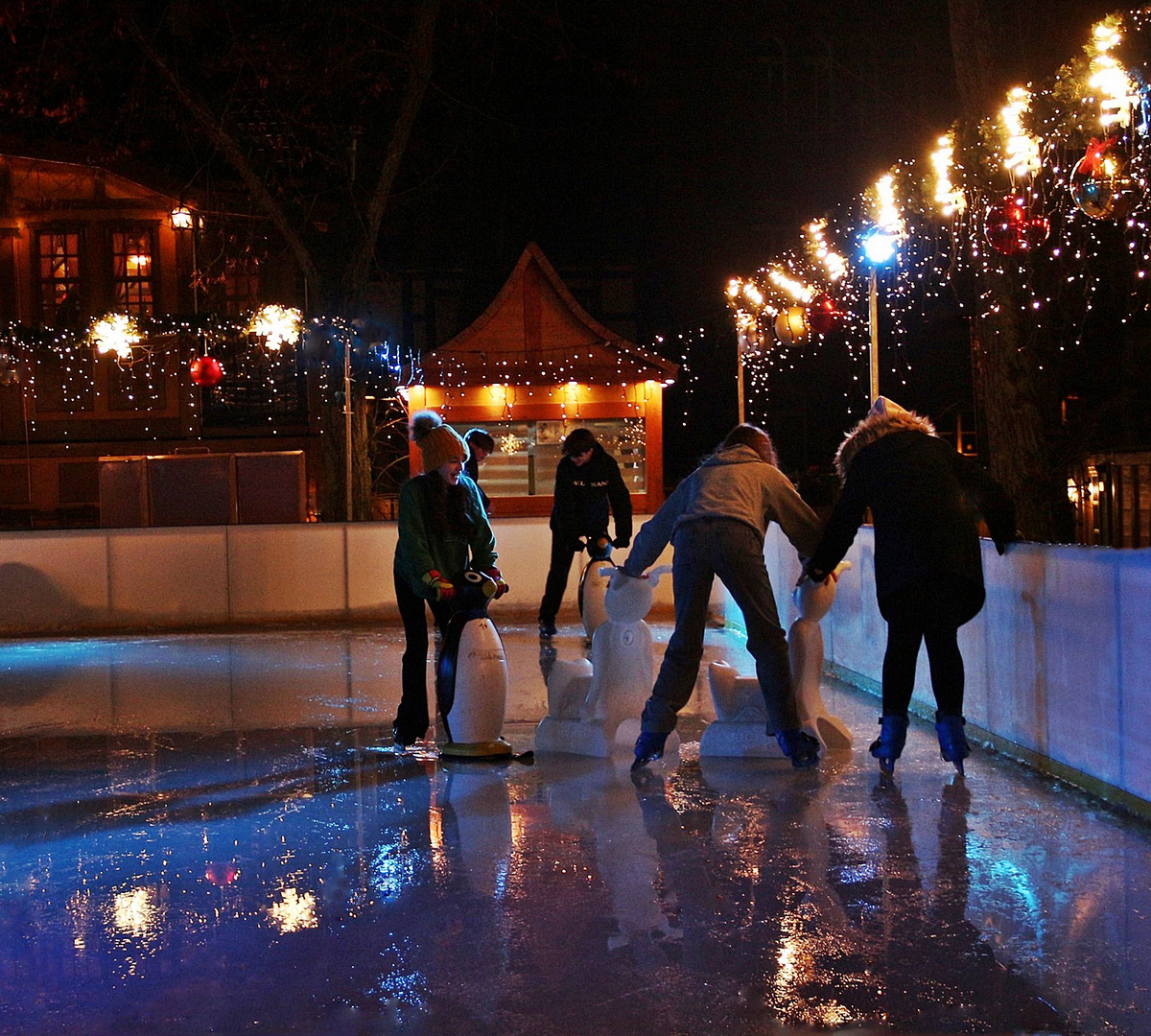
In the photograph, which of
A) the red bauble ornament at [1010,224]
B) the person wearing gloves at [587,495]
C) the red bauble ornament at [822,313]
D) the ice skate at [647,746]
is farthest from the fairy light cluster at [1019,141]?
the ice skate at [647,746]

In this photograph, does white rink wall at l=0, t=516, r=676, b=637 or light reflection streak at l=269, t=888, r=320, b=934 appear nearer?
light reflection streak at l=269, t=888, r=320, b=934

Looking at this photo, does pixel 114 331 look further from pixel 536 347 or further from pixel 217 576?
pixel 217 576

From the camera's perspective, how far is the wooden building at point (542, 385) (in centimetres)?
2270

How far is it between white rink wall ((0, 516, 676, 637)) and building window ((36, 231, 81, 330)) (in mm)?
13574

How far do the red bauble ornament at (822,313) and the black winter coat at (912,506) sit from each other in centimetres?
1034

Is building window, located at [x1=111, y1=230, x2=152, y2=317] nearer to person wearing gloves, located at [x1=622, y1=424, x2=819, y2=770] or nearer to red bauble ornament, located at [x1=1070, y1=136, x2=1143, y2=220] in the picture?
red bauble ornament, located at [x1=1070, y1=136, x2=1143, y2=220]

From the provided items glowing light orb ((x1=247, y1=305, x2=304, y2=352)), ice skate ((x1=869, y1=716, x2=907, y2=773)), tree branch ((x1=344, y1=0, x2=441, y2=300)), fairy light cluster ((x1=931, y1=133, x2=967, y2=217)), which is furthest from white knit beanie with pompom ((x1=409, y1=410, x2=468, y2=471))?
glowing light orb ((x1=247, y1=305, x2=304, y2=352))

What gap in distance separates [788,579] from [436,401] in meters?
12.3

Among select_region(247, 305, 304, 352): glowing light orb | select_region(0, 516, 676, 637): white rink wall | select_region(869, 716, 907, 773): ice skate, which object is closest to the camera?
select_region(869, 716, 907, 773): ice skate

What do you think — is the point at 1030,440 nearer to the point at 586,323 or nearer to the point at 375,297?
the point at 586,323

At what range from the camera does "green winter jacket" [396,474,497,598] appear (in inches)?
283

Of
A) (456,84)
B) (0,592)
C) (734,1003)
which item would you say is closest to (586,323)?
(456,84)

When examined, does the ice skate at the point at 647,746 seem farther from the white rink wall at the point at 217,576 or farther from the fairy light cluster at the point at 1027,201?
the white rink wall at the point at 217,576

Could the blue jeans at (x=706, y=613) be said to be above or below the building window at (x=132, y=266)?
below
